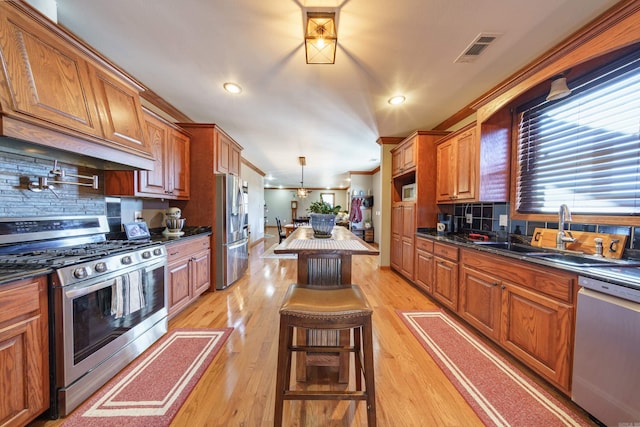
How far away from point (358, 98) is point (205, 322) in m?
3.18

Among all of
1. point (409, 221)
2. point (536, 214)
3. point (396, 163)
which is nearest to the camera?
point (536, 214)

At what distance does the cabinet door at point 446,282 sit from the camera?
2.45 metres

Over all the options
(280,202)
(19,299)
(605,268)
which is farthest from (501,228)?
(280,202)

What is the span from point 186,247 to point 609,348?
342cm

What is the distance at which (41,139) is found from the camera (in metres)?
1.34

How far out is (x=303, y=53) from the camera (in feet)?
6.69

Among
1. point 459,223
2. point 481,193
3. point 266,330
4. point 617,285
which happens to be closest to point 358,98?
point 481,193

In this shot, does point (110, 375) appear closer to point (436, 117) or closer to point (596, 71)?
point (596, 71)

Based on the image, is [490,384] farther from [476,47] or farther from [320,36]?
[320,36]

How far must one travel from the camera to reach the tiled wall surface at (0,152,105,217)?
4.94 feet

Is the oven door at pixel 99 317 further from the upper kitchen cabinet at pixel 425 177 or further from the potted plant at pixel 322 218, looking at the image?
the upper kitchen cabinet at pixel 425 177

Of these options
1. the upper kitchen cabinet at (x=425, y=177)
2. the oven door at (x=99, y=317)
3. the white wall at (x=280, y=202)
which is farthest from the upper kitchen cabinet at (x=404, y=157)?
the white wall at (x=280, y=202)

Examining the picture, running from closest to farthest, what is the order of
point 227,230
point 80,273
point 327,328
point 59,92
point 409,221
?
point 327,328, point 80,273, point 59,92, point 227,230, point 409,221

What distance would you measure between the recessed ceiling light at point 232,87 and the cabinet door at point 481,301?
3210 mm
